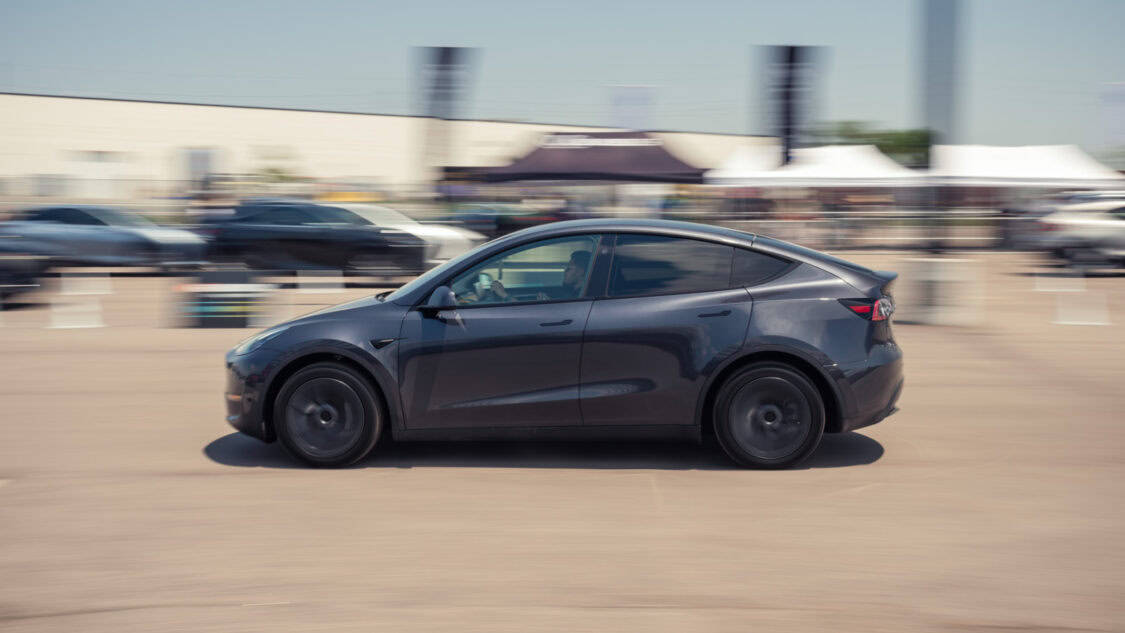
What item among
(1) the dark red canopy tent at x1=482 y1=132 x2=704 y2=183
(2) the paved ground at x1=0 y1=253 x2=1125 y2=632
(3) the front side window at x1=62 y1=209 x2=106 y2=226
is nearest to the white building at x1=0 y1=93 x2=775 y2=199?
(1) the dark red canopy tent at x1=482 y1=132 x2=704 y2=183

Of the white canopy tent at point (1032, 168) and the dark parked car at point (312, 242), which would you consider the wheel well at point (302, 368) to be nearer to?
the dark parked car at point (312, 242)

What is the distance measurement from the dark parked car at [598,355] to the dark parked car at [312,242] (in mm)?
12050

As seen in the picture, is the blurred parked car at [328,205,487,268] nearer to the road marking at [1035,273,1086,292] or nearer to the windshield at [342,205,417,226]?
the windshield at [342,205,417,226]

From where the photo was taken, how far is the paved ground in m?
4.17

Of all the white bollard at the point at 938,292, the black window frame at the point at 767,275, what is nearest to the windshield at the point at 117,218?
the white bollard at the point at 938,292

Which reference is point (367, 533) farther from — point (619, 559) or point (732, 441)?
point (732, 441)

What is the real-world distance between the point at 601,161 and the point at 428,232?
8.52 meters

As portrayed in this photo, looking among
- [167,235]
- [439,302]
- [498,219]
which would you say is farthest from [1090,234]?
[439,302]

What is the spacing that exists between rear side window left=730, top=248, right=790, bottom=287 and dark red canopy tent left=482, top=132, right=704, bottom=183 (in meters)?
19.8

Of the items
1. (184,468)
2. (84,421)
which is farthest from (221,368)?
(184,468)

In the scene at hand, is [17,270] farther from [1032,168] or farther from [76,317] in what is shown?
[1032,168]

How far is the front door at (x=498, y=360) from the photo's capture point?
6113mm

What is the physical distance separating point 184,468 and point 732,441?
3.22 m

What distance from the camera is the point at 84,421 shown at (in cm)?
779
